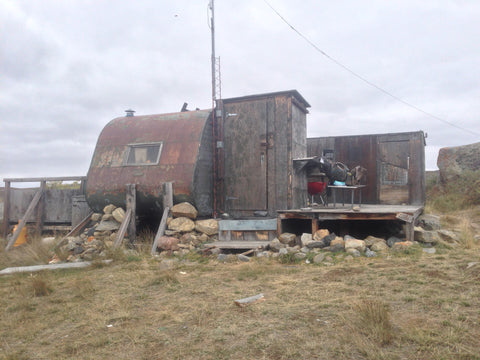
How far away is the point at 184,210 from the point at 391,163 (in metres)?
8.31

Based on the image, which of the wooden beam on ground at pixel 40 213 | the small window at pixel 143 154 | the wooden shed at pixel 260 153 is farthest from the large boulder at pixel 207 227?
the wooden beam on ground at pixel 40 213

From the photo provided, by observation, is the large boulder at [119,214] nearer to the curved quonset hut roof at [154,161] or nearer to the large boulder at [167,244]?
the curved quonset hut roof at [154,161]

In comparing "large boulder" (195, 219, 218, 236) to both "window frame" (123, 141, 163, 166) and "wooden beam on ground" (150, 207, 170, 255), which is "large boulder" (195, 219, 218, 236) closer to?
"wooden beam on ground" (150, 207, 170, 255)

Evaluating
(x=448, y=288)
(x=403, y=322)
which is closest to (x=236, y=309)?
(x=403, y=322)

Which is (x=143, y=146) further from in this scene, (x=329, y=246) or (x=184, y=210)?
(x=329, y=246)

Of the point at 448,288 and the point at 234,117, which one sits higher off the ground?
the point at 234,117

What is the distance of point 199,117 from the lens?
1015 centimetres

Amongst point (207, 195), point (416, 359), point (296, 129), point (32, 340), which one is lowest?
point (32, 340)

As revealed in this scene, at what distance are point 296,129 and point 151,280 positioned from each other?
226 inches

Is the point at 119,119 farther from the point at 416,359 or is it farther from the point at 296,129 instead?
the point at 416,359

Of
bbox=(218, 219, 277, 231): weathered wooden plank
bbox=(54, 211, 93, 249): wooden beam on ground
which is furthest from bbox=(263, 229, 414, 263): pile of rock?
bbox=(54, 211, 93, 249): wooden beam on ground

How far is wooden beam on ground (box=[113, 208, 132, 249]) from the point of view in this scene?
28.3ft

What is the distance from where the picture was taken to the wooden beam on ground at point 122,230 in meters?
8.63

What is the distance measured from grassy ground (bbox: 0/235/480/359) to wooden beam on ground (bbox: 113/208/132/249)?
1.80 metres
